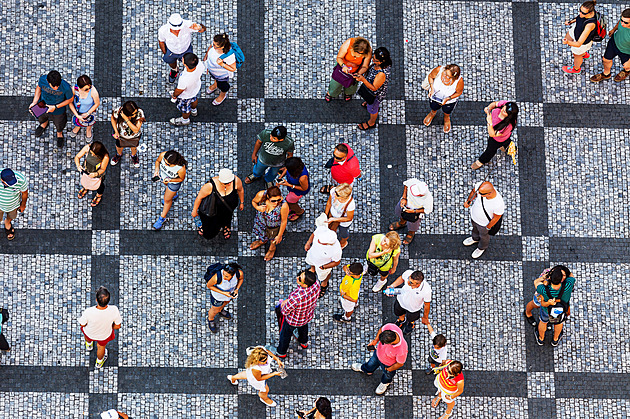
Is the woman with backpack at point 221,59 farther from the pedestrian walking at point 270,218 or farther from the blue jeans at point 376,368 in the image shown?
the blue jeans at point 376,368

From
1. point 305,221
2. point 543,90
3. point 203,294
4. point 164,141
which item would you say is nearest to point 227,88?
point 164,141

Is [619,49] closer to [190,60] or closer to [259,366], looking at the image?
[190,60]

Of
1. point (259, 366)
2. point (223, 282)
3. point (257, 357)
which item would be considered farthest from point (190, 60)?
point (259, 366)

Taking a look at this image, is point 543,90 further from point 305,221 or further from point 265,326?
point 265,326

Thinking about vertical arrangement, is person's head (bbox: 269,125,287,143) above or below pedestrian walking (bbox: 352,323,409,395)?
above

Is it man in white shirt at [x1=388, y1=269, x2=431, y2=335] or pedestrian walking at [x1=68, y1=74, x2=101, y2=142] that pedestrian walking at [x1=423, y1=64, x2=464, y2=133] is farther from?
pedestrian walking at [x1=68, y1=74, x2=101, y2=142]

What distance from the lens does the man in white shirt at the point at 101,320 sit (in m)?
9.47

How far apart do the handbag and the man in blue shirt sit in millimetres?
3692

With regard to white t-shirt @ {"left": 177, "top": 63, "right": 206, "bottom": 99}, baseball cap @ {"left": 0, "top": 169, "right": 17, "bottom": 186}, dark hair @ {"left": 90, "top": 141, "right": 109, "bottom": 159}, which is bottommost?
baseball cap @ {"left": 0, "top": 169, "right": 17, "bottom": 186}

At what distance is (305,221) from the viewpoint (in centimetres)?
1145

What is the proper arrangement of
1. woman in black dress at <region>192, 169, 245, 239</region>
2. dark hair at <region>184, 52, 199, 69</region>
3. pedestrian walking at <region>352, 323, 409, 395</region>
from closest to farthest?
pedestrian walking at <region>352, 323, 409, 395</region>
woman in black dress at <region>192, 169, 245, 239</region>
dark hair at <region>184, 52, 199, 69</region>

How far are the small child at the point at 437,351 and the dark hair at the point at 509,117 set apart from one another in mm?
2877

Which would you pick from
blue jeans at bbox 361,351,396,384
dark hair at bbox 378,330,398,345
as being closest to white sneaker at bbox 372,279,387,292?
blue jeans at bbox 361,351,396,384

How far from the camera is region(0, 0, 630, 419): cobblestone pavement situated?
1084cm
